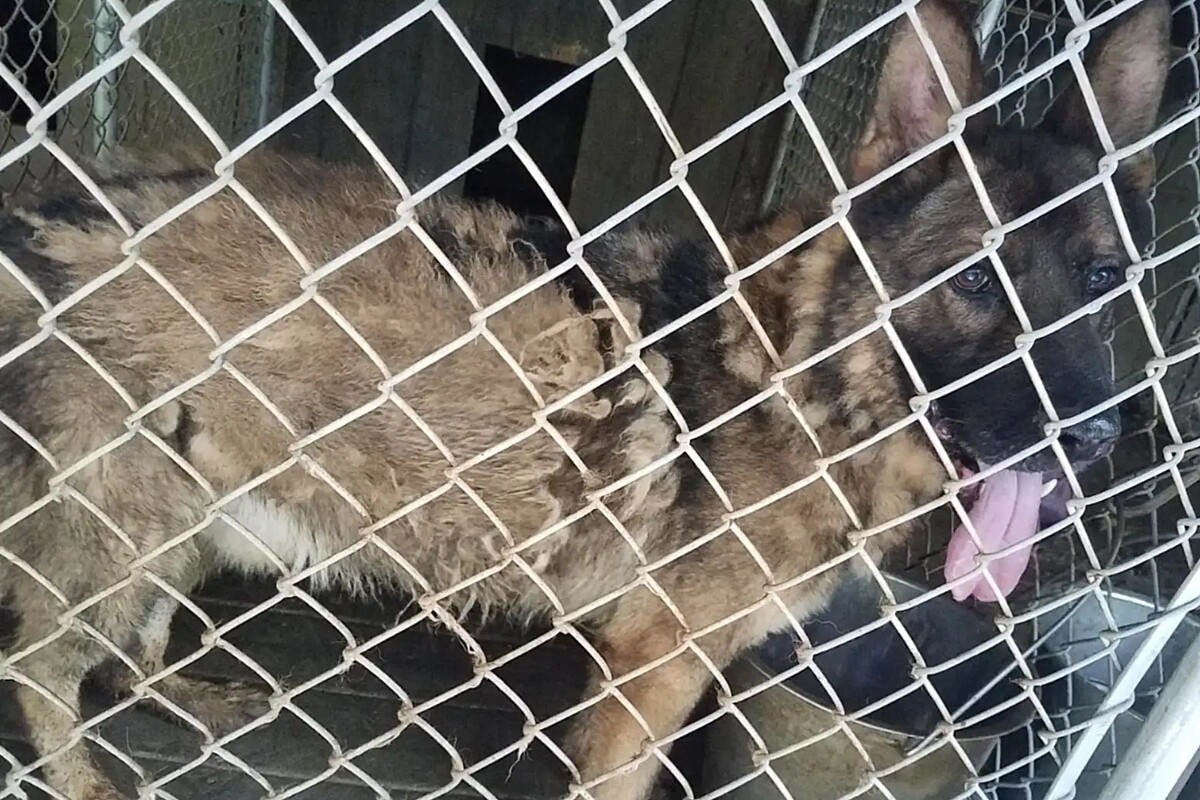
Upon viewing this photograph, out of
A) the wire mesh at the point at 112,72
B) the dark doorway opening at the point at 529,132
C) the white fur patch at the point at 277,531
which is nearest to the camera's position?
the white fur patch at the point at 277,531

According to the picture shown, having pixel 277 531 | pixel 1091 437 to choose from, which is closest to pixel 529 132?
pixel 277 531

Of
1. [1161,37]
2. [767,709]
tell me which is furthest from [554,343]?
[1161,37]

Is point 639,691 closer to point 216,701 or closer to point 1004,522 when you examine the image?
point 1004,522

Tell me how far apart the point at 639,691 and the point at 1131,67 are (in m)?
1.65

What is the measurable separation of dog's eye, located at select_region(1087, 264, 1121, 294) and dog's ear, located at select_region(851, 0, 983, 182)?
439mm

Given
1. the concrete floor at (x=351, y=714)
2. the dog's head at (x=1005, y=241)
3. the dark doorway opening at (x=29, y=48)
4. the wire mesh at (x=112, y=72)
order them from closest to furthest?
the dog's head at (x=1005, y=241)
the concrete floor at (x=351, y=714)
the wire mesh at (x=112, y=72)
the dark doorway opening at (x=29, y=48)

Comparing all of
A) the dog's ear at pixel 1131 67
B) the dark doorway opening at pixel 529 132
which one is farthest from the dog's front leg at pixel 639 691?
the dark doorway opening at pixel 529 132

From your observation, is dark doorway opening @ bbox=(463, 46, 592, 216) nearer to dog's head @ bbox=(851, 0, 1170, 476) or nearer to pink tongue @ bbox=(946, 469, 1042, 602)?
dog's head @ bbox=(851, 0, 1170, 476)

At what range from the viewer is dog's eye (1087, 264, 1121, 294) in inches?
79.0

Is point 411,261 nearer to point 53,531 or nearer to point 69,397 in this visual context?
point 69,397

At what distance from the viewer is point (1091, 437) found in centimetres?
175

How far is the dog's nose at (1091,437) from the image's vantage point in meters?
1.75

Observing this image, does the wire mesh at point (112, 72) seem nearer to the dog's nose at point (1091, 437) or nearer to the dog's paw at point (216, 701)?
the dog's paw at point (216, 701)

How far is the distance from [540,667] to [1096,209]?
6.23 feet
